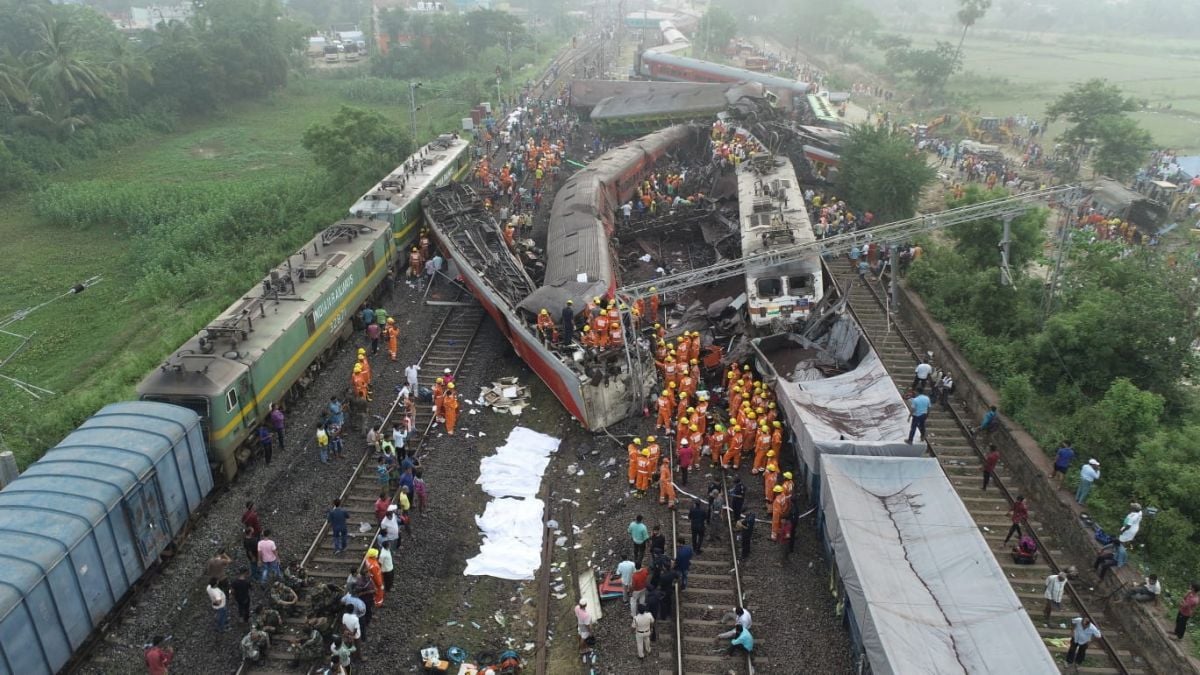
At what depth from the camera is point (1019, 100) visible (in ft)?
201

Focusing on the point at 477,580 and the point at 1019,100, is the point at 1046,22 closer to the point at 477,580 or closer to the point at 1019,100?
the point at 1019,100

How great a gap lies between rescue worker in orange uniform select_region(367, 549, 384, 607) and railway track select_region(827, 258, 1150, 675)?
394 inches

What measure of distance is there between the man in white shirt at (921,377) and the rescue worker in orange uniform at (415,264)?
1485 centimetres

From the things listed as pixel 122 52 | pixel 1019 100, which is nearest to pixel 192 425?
pixel 122 52

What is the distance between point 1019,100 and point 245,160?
56327 millimetres

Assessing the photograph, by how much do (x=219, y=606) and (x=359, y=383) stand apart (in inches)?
251

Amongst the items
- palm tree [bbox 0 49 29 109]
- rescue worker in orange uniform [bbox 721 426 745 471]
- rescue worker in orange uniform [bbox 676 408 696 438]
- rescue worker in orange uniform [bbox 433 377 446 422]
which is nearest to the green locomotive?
rescue worker in orange uniform [bbox 433 377 446 422]

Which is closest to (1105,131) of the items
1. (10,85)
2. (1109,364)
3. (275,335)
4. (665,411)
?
(1109,364)

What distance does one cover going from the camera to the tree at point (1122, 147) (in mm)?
33781

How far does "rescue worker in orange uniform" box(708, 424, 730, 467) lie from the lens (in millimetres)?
15078

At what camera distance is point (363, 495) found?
14.7 meters

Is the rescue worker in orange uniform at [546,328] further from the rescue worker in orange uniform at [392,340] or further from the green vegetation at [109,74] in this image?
the green vegetation at [109,74]

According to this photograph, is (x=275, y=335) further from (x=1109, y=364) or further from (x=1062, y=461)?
(x=1109, y=364)

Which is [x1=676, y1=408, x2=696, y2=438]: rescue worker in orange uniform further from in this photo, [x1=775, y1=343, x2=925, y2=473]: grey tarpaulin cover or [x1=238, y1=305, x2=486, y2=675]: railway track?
[x1=238, y1=305, x2=486, y2=675]: railway track
